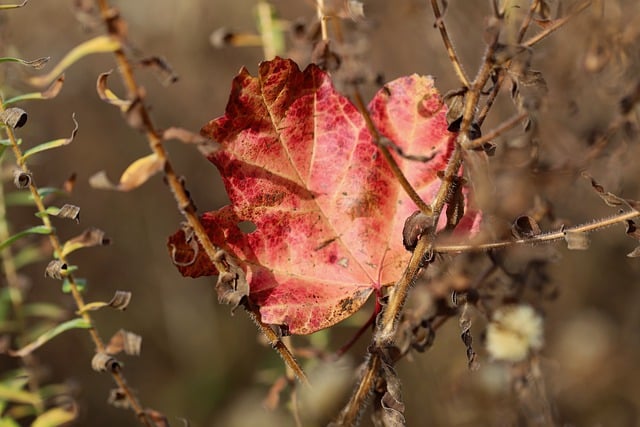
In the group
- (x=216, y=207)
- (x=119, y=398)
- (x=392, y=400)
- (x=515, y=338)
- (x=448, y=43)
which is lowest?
(x=515, y=338)

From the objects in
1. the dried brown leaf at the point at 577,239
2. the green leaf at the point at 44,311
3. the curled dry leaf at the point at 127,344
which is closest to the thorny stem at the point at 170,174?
the curled dry leaf at the point at 127,344

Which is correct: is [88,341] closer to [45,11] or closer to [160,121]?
[160,121]

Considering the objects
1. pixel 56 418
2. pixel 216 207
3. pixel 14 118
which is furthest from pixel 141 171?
pixel 216 207

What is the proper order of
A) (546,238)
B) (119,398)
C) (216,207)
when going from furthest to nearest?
(216,207) < (119,398) < (546,238)

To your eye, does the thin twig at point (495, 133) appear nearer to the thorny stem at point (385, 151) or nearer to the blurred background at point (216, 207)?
the thorny stem at point (385, 151)

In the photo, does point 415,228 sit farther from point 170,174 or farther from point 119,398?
point 119,398

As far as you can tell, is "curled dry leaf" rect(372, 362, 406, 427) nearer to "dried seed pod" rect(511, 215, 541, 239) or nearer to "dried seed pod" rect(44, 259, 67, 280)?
"dried seed pod" rect(511, 215, 541, 239)
